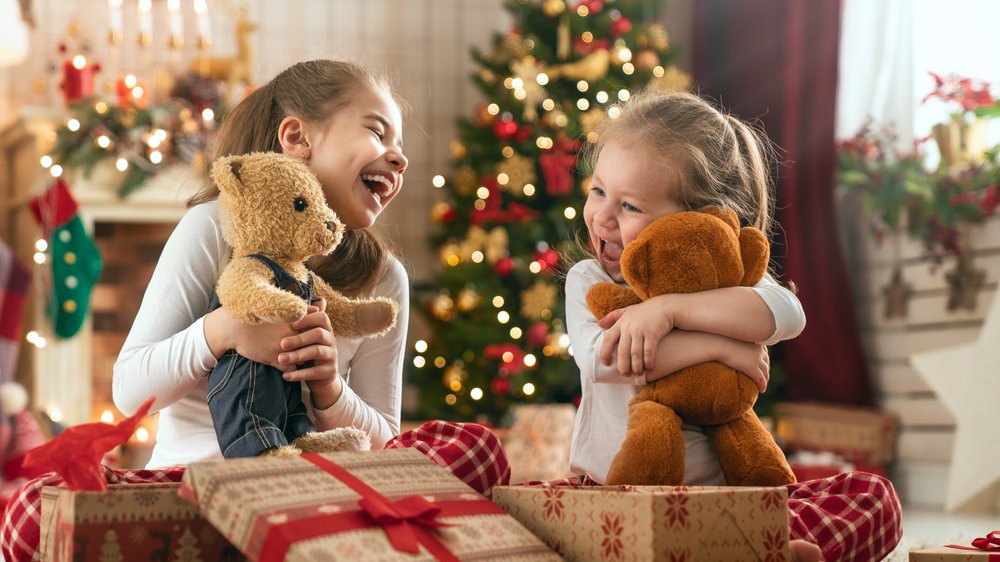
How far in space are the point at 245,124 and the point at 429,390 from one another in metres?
2.72

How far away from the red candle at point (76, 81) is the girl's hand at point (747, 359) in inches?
124

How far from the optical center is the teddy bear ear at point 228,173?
122 centimetres

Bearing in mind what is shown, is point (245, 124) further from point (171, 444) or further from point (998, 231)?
point (998, 231)

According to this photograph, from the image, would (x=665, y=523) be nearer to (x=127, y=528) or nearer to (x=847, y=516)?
(x=847, y=516)

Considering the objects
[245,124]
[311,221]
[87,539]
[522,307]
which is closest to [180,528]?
[87,539]

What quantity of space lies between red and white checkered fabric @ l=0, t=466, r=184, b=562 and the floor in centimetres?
163

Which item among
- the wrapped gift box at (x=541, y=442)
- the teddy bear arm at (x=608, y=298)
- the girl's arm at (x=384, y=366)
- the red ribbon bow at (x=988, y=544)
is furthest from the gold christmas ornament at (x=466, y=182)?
the red ribbon bow at (x=988, y=544)

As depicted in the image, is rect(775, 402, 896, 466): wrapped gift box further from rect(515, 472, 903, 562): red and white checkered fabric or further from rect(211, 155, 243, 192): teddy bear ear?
rect(211, 155, 243, 192): teddy bear ear

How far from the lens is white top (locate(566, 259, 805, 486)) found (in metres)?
1.28

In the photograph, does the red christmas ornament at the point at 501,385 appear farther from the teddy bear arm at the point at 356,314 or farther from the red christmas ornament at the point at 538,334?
the teddy bear arm at the point at 356,314

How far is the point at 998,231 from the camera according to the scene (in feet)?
11.4

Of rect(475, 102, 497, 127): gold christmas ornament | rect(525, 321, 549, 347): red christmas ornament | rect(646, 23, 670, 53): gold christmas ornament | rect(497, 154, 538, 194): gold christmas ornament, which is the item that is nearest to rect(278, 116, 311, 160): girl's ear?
rect(525, 321, 549, 347): red christmas ornament

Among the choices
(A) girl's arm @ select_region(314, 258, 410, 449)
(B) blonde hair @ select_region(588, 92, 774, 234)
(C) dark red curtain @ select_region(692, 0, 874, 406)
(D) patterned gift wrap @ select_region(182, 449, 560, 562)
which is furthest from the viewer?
(C) dark red curtain @ select_region(692, 0, 874, 406)

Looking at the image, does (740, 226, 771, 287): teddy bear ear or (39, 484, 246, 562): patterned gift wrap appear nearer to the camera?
(39, 484, 246, 562): patterned gift wrap
